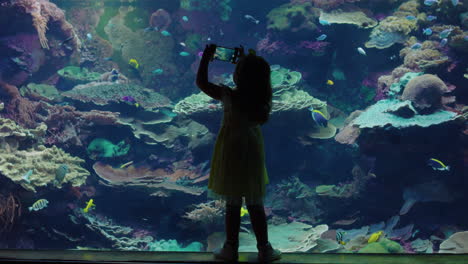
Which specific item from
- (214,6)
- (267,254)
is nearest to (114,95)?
(214,6)

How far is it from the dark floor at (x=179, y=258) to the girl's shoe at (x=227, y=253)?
39 mm

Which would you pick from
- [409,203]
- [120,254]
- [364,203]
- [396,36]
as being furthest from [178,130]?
[120,254]

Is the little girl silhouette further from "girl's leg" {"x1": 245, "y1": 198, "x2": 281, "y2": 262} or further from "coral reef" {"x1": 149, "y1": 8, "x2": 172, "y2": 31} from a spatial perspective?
"coral reef" {"x1": 149, "y1": 8, "x2": 172, "y2": 31}

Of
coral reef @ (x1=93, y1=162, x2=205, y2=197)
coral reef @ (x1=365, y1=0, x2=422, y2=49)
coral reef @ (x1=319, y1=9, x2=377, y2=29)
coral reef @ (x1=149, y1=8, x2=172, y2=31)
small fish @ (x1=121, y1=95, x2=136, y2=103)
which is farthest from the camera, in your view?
coral reef @ (x1=149, y1=8, x2=172, y2=31)

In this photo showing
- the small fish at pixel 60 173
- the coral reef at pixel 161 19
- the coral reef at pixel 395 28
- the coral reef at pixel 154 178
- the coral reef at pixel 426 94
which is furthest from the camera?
the coral reef at pixel 161 19

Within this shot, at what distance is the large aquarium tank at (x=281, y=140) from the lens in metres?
5.96

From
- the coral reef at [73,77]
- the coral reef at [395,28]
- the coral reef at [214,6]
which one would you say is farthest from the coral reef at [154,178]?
the coral reef at [214,6]

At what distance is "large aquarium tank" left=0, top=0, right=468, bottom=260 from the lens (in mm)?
5961

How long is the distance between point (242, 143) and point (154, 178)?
581 cm

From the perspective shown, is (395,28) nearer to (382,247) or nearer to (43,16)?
(382,247)

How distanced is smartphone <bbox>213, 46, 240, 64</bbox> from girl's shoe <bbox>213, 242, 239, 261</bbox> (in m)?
1.04

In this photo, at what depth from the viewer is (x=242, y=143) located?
1.78 metres

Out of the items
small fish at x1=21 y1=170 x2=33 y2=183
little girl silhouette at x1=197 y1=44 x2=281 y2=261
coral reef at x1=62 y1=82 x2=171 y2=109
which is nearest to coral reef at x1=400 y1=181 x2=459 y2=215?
little girl silhouette at x1=197 y1=44 x2=281 y2=261

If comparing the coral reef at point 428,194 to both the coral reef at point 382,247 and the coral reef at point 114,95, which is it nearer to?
the coral reef at point 382,247
